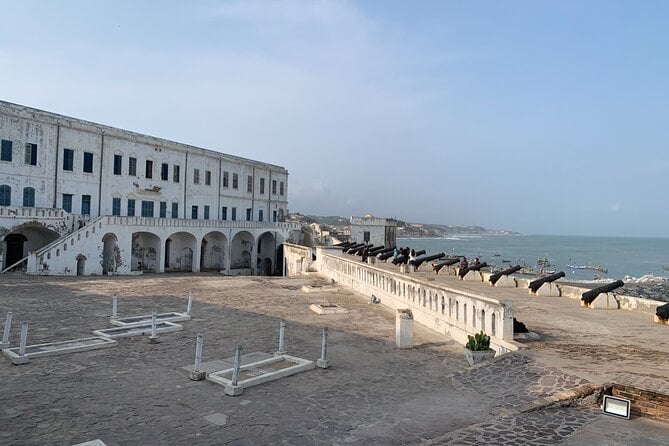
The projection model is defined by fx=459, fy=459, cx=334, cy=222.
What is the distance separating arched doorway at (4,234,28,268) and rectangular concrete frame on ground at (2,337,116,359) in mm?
25759

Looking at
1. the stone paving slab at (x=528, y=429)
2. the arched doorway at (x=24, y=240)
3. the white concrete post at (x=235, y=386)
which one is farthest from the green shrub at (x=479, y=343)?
the arched doorway at (x=24, y=240)

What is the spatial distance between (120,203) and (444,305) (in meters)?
33.1

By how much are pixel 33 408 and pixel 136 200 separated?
34.8m

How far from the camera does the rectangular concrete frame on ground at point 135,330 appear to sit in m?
11.7

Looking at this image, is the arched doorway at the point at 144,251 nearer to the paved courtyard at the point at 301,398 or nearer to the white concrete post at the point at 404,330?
the paved courtyard at the point at 301,398

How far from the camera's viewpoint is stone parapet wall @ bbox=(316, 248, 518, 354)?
9555 millimetres

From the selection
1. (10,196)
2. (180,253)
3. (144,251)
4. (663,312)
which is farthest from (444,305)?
(180,253)

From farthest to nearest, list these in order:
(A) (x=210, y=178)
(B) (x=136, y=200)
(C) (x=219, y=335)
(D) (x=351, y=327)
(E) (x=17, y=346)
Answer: (A) (x=210, y=178) → (B) (x=136, y=200) → (D) (x=351, y=327) → (C) (x=219, y=335) → (E) (x=17, y=346)

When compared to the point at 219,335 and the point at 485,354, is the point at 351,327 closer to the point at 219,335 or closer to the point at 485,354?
the point at 219,335

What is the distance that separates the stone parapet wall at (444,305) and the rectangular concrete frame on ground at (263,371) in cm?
391

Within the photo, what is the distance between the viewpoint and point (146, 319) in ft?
46.3

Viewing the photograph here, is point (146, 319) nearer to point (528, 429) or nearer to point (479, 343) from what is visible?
point (479, 343)

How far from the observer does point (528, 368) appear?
316 inches

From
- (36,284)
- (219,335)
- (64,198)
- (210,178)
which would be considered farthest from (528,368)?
(210,178)
